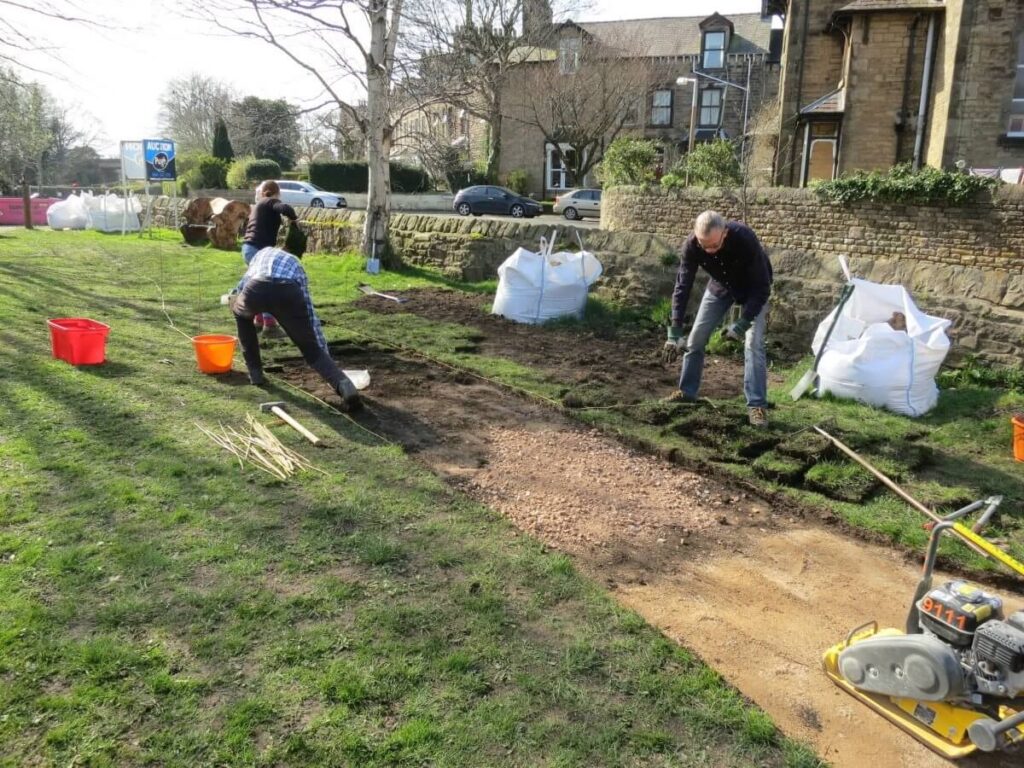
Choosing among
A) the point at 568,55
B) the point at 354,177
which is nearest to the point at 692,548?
the point at 354,177

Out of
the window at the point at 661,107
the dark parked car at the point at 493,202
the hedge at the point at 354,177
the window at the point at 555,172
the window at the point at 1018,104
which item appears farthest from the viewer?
the window at the point at 555,172

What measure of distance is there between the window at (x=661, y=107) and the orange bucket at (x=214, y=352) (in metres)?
37.6

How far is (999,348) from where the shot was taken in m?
7.55

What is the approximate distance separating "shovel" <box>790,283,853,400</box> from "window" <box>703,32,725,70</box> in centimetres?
3708

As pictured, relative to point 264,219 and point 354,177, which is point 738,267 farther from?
point 354,177

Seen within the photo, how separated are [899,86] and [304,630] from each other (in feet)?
71.7

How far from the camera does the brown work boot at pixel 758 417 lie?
5938 millimetres

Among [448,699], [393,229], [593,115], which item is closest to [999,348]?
[448,699]

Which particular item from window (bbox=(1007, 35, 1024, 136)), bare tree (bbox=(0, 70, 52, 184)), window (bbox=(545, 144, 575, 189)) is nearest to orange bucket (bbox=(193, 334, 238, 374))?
window (bbox=(1007, 35, 1024, 136))

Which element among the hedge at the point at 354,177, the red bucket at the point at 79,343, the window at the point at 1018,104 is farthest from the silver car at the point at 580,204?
the red bucket at the point at 79,343

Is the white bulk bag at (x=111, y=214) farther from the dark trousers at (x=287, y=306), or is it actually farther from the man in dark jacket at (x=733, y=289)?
the man in dark jacket at (x=733, y=289)

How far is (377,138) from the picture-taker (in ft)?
45.9

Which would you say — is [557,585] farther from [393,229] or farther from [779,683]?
[393,229]

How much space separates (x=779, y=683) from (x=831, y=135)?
21.4 metres
